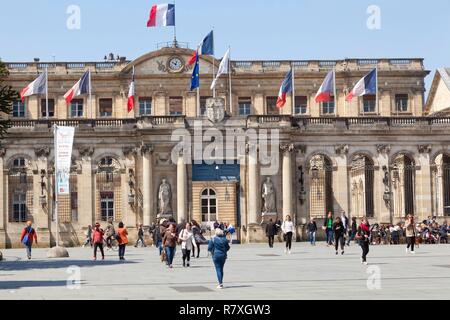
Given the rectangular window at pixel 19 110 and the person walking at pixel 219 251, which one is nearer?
the person walking at pixel 219 251

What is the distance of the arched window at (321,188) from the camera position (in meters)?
63.7

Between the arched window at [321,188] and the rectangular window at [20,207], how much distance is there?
18667 mm

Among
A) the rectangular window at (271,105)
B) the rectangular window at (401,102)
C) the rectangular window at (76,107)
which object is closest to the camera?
the rectangular window at (271,105)

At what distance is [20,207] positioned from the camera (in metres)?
64.6

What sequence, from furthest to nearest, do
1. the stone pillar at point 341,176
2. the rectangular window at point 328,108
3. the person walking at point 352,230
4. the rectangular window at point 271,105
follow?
the rectangular window at point 328,108 → the rectangular window at point 271,105 → the stone pillar at point 341,176 → the person walking at point 352,230

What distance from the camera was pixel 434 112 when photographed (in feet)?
276

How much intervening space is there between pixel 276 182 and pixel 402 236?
816cm

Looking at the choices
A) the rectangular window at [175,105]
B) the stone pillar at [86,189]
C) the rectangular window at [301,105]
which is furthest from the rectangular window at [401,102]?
the stone pillar at [86,189]

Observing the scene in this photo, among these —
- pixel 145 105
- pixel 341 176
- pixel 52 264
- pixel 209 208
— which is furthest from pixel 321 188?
pixel 52 264

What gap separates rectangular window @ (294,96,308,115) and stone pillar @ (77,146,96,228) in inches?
839

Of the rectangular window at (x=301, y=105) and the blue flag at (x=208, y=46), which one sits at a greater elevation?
the blue flag at (x=208, y=46)

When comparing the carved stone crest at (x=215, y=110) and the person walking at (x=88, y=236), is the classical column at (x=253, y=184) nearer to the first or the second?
the carved stone crest at (x=215, y=110)

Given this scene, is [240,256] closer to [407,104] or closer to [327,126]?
[327,126]
